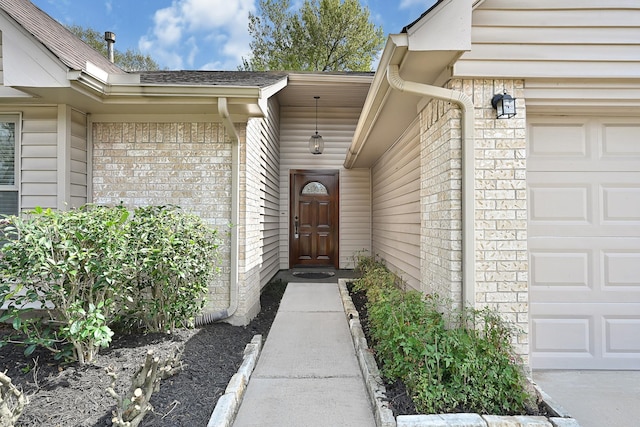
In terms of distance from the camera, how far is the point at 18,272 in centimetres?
219

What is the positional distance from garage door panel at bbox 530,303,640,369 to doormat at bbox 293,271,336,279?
396cm

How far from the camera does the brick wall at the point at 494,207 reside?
242 cm

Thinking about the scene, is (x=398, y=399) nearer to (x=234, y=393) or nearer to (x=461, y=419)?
(x=461, y=419)

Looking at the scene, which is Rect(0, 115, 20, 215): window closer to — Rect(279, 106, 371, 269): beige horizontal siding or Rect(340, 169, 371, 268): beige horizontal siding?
Rect(279, 106, 371, 269): beige horizontal siding

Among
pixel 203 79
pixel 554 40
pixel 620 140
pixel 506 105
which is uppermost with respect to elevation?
pixel 203 79

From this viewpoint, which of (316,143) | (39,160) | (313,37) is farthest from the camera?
(313,37)

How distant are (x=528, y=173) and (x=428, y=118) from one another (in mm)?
901

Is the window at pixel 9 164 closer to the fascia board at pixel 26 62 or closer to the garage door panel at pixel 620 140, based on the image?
the fascia board at pixel 26 62

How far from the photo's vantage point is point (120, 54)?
13.9m

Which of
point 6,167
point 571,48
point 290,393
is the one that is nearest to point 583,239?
point 571,48

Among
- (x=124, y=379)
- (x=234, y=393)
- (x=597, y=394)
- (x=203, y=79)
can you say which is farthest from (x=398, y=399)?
(x=203, y=79)

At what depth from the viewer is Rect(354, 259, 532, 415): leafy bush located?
6.35ft

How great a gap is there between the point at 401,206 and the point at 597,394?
8.43ft

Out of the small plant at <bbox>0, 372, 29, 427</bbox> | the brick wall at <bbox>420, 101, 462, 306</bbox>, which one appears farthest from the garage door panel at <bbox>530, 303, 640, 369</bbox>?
the small plant at <bbox>0, 372, 29, 427</bbox>
